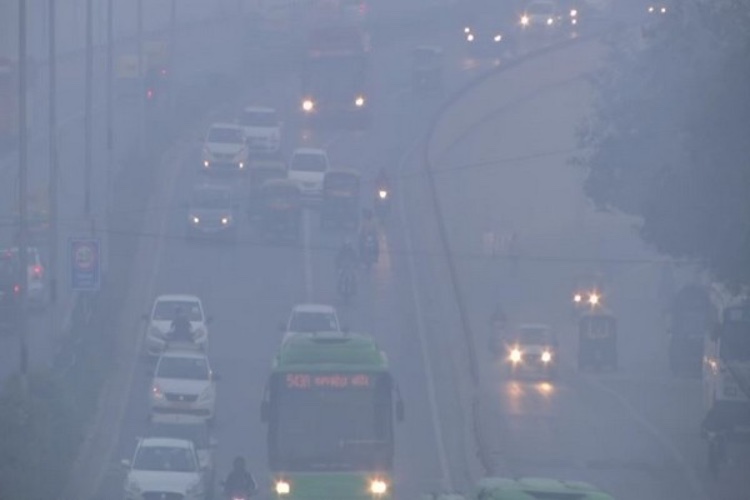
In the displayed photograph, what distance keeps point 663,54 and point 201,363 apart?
11590mm

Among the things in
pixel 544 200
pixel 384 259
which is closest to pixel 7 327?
pixel 384 259

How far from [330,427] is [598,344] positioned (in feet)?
74.3

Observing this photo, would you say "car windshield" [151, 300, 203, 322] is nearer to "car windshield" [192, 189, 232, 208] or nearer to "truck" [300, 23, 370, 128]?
"car windshield" [192, 189, 232, 208]

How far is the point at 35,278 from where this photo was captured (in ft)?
136

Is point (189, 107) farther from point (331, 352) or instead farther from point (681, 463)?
point (331, 352)

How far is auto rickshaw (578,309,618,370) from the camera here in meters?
45.9

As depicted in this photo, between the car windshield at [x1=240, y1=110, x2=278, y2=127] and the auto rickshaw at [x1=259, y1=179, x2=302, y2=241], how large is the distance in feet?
36.2

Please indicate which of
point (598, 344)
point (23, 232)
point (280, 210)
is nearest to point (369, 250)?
point (280, 210)

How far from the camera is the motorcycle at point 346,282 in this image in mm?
44062

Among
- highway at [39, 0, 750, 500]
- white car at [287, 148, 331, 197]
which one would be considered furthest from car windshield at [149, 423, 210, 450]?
white car at [287, 148, 331, 197]

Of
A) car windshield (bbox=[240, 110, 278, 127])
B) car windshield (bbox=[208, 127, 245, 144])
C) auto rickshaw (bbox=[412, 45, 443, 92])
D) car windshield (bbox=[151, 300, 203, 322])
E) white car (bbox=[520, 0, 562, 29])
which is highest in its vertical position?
white car (bbox=[520, 0, 562, 29])

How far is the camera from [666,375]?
148 ft

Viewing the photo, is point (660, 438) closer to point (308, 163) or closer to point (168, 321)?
point (168, 321)

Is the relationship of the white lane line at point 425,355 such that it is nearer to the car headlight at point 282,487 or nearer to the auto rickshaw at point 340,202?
the auto rickshaw at point 340,202
